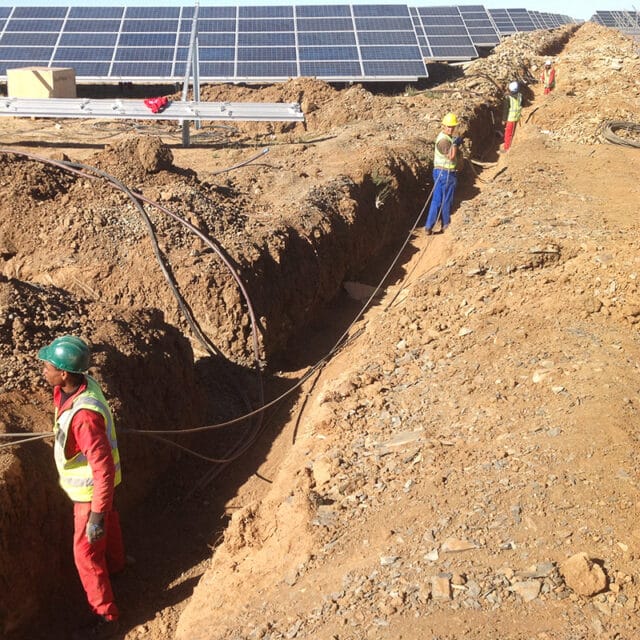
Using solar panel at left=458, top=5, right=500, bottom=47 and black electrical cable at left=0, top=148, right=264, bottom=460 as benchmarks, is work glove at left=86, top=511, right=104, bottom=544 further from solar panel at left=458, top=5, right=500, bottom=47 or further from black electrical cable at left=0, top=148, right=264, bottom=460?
solar panel at left=458, top=5, right=500, bottom=47

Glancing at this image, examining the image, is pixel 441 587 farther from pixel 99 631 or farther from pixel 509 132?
pixel 509 132

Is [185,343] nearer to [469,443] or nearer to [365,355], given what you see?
[365,355]

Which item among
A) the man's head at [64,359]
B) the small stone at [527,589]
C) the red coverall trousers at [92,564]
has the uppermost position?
the man's head at [64,359]

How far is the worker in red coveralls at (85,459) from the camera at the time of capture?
14.2 ft

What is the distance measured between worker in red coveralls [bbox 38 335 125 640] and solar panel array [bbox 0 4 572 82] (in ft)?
48.7

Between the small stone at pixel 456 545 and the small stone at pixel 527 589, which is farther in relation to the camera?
the small stone at pixel 456 545

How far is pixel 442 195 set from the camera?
11805 millimetres

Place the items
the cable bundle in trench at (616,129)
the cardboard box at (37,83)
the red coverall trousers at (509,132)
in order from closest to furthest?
the red coverall trousers at (509,132), the cable bundle in trench at (616,129), the cardboard box at (37,83)

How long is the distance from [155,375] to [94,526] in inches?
73.4

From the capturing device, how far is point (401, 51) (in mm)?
20547

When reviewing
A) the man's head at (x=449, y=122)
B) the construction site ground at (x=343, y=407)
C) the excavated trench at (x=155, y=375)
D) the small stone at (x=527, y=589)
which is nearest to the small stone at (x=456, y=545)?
the construction site ground at (x=343, y=407)

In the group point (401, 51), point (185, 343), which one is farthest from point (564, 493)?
point (401, 51)

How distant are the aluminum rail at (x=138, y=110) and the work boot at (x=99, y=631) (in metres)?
11.0

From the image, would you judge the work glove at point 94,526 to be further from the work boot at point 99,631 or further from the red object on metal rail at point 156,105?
the red object on metal rail at point 156,105
